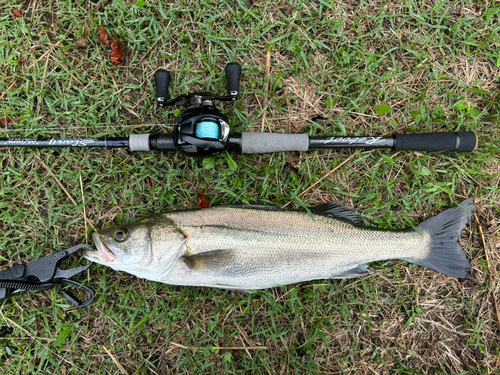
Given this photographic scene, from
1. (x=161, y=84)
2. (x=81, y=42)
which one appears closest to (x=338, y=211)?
(x=161, y=84)

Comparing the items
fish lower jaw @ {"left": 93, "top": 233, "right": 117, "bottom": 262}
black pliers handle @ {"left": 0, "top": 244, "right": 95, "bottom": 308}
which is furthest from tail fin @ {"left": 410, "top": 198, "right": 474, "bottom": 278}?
black pliers handle @ {"left": 0, "top": 244, "right": 95, "bottom": 308}

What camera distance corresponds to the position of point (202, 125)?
280 centimetres

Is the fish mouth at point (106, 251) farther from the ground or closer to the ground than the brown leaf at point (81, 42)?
closer to the ground

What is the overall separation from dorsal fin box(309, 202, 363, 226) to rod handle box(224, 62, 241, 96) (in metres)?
1.39

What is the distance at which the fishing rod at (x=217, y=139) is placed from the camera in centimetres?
283

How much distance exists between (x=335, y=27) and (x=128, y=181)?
2.79 m

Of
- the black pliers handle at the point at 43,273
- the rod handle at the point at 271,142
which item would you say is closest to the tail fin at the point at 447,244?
the rod handle at the point at 271,142

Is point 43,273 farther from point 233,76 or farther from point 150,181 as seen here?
point 233,76

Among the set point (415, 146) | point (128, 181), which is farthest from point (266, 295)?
point (415, 146)

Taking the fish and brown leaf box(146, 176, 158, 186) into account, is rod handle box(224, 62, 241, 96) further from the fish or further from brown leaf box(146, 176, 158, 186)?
brown leaf box(146, 176, 158, 186)

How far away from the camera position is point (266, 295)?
3.23m

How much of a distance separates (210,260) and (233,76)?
174cm

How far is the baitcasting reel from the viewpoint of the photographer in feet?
9.22

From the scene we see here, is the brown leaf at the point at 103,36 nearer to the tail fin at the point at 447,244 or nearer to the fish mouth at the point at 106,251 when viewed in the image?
the fish mouth at the point at 106,251
